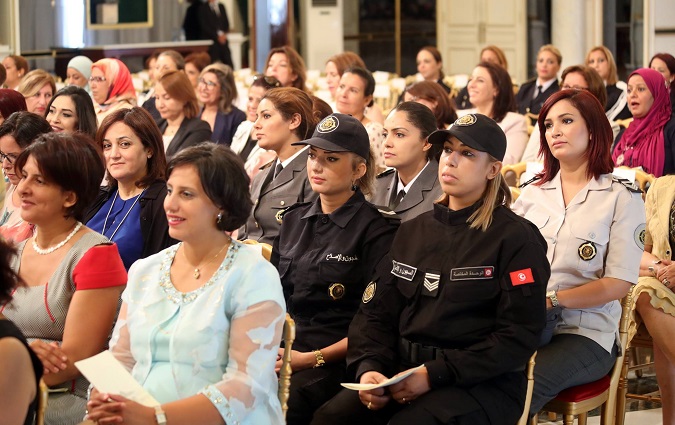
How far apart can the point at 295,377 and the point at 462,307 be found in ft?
2.11

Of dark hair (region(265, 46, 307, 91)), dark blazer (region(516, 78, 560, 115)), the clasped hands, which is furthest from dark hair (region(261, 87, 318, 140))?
dark blazer (region(516, 78, 560, 115))

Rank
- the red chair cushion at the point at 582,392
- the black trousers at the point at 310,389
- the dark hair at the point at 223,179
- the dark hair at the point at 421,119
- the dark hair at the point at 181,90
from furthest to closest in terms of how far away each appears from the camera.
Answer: the dark hair at the point at 181,90, the dark hair at the point at 421,119, the red chair cushion at the point at 582,392, the black trousers at the point at 310,389, the dark hair at the point at 223,179

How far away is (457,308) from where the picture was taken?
2.96m

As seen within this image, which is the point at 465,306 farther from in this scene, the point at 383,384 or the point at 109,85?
the point at 109,85

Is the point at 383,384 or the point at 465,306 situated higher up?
the point at 465,306

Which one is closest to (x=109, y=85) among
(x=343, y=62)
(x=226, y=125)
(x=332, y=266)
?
(x=226, y=125)

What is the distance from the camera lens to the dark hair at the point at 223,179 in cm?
265

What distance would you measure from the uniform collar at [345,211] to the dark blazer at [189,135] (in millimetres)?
3083

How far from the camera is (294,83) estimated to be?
8.10 m

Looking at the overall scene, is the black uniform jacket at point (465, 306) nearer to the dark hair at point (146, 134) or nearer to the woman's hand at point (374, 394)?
the woman's hand at point (374, 394)

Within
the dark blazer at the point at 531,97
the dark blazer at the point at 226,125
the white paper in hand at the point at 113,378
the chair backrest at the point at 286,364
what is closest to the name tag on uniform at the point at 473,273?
the chair backrest at the point at 286,364

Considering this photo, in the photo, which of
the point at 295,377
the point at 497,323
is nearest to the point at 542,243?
the point at 497,323

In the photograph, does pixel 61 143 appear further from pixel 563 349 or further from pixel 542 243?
pixel 563 349

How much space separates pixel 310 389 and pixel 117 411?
3.14ft
